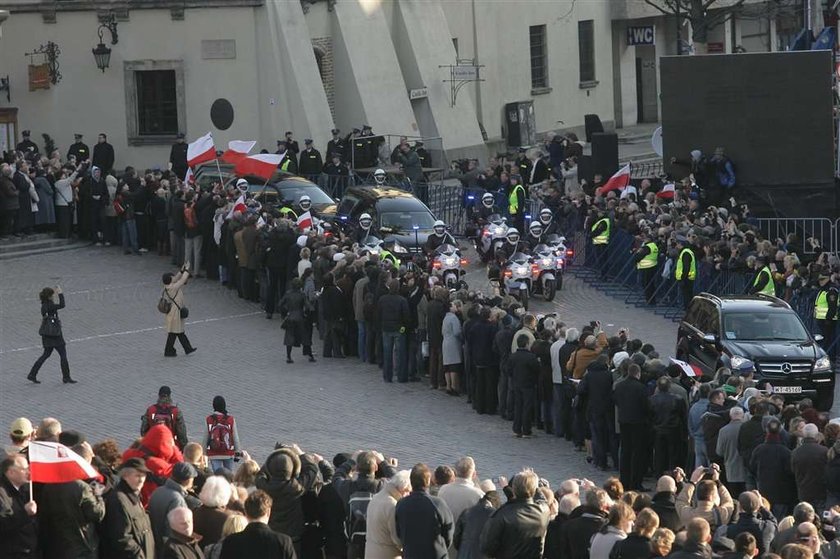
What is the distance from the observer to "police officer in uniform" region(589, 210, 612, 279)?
3434 centimetres

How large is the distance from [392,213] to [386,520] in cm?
2066

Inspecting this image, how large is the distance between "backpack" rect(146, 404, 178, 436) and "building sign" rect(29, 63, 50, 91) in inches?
1054

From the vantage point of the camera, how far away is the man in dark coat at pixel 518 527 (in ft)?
46.5

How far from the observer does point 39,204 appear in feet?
121

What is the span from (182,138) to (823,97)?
1520 centimetres

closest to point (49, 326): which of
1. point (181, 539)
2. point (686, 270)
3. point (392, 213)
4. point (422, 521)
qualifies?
point (392, 213)

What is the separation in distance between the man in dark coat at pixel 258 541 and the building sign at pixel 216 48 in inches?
1305

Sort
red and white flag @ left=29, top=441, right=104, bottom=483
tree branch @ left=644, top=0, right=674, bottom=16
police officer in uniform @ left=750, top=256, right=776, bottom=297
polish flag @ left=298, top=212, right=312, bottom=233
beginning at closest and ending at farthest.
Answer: red and white flag @ left=29, top=441, right=104, bottom=483
police officer in uniform @ left=750, top=256, right=776, bottom=297
polish flag @ left=298, top=212, right=312, bottom=233
tree branch @ left=644, top=0, right=674, bottom=16

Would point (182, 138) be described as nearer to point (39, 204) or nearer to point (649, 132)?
point (39, 204)

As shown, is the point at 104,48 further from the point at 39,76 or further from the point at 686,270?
the point at 686,270

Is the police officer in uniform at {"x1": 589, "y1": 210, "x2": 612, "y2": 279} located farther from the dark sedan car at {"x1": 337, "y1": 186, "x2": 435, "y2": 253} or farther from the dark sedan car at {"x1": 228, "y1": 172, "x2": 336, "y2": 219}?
the dark sedan car at {"x1": 228, "y1": 172, "x2": 336, "y2": 219}

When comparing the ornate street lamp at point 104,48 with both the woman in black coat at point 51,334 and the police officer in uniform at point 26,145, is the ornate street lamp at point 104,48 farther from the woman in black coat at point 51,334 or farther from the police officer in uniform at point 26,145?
the woman in black coat at point 51,334

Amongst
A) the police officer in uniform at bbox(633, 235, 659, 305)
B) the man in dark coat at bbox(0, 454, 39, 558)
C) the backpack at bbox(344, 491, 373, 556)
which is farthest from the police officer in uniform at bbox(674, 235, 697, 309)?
the man in dark coat at bbox(0, 454, 39, 558)

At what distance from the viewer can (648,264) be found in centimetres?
3219
